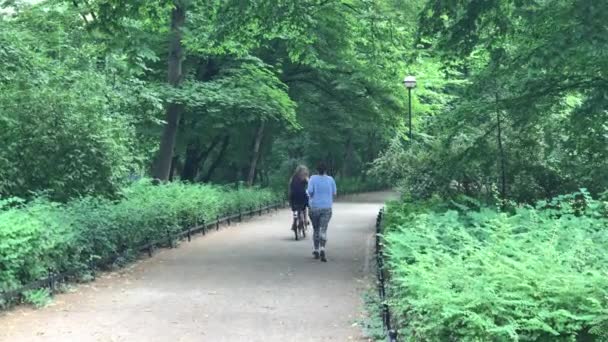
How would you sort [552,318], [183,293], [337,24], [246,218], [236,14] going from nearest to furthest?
1. [552,318]
2. [183,293]
3. [236,14]
4. [337,24]
5. [246,218]

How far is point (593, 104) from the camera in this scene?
12406mm

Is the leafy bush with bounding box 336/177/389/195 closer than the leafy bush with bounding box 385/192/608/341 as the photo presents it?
No

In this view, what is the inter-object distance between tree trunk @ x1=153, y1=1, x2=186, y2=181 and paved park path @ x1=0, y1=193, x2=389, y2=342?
25.2 ft

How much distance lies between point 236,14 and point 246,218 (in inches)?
420

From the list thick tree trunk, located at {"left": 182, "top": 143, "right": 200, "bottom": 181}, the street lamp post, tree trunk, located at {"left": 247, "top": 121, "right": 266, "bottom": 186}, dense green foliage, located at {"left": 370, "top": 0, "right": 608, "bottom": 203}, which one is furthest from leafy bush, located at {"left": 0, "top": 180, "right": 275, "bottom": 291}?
tree trunk, located at {"left": 247, "top": 121, "right": 266, "bottom": 186}

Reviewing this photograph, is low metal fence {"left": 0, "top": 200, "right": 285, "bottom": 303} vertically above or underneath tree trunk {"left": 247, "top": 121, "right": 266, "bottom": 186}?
underneath

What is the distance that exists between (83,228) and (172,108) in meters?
12.2

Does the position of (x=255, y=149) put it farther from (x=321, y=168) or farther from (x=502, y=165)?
(x=321, y=168)

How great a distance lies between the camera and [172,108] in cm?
2208

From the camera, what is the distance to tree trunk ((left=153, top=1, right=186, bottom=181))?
Result: 21.3m

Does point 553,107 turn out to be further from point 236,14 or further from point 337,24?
point 337,24

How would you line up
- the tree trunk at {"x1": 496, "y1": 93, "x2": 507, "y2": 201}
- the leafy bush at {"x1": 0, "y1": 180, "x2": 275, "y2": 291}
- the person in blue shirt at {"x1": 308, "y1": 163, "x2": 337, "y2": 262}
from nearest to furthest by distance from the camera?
the leafy bush at {"x1": 0, "y1": 180, "x2": 275, "y2": 291} < the person in blue shirt at {"x1": 308, "y1": 163, "x2": 337, "y2": 262} < the tree trunk at {"x1": 496, "y1": 93, "x2": 507, "y2": 201}

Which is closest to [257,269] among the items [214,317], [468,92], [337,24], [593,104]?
[214,317]

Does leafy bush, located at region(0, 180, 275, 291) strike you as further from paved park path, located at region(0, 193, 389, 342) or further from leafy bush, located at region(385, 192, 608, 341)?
leafy bush, located at region(385, 192, 608, 341)
